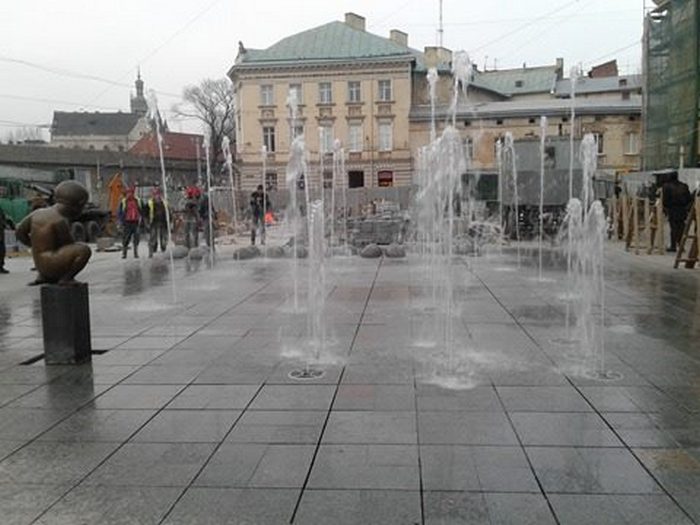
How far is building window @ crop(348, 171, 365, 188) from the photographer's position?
59.1 meters

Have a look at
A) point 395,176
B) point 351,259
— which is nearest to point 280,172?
point 395,176

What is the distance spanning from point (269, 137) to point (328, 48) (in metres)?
9.03

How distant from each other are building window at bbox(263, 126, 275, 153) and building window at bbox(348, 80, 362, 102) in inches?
276

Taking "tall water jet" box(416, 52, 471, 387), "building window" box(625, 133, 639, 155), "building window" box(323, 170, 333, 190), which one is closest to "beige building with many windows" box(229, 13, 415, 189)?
"building window" box(323, 170, 333, 190)

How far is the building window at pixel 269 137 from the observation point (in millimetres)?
59281

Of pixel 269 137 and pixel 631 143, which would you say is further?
pixel 269 137

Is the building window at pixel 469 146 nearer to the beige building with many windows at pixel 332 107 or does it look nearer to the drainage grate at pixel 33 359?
the beige building with many windows at pixel 332 107

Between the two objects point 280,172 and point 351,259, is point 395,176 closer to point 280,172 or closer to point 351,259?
point 280,172

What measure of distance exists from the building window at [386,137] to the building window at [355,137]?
1.71 meters

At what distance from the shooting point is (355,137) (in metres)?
59.2

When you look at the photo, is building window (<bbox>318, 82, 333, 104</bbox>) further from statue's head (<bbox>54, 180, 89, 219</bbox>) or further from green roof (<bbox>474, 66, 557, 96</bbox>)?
statue's head (<bbox>54, 180, 89, 219</bbox>)

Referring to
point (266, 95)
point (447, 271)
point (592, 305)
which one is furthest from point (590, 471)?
point (266, 95)

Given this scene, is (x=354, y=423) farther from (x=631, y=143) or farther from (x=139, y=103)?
(x=139, y=103)

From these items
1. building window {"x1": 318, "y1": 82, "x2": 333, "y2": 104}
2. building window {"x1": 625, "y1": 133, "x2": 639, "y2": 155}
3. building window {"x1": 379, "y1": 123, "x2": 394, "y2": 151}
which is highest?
building window {"x1": 318, "y1": 82, "x2": 333, "y2": 104}
